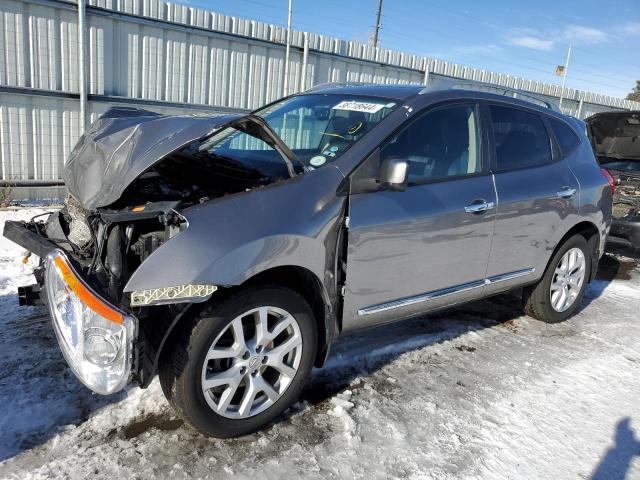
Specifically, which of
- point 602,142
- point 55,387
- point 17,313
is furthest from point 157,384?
point 602,142

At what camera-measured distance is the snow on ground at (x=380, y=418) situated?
99.9 inches

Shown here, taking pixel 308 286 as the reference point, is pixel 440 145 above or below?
above

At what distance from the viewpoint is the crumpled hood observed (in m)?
2.60

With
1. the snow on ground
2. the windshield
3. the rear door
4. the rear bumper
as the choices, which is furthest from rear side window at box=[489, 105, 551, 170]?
the rear bumper

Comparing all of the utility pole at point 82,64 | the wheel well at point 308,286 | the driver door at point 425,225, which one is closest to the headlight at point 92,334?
the wheel well at point 308,286

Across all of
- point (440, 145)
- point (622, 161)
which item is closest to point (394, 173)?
point (440, 145)

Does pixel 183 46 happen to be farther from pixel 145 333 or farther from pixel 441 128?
pixel 145 333

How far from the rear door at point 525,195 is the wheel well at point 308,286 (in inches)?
60.3

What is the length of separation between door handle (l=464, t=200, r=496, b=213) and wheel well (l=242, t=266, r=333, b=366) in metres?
1.25

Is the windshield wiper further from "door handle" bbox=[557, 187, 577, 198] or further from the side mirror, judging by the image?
"door handle" bbox=[557, 187, 577, 198]

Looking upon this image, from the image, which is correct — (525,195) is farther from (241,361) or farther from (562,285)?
(241,361)

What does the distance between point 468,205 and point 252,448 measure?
6.71ft

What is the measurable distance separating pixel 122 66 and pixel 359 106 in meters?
5.72

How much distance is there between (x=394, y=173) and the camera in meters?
2.87
